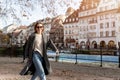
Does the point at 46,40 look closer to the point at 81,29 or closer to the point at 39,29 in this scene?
the point at 39,29

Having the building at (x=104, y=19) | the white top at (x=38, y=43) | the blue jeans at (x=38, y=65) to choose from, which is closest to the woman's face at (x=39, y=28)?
the white top at (x=38, y=43)

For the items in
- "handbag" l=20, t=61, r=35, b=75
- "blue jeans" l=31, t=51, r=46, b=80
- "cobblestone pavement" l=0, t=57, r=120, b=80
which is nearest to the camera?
"blue jeans" l=31, t=51, r=46, b=80

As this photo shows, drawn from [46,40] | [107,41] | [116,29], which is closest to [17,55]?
[116,29]

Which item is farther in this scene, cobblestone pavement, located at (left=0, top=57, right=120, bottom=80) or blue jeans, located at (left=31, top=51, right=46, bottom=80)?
A: cobblestone pavement, located at (left=0, top=57, right=120, bottom=80)

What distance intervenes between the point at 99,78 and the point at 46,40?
3.93 metres

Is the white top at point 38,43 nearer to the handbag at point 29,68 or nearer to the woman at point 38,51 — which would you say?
the woman at point 38,51

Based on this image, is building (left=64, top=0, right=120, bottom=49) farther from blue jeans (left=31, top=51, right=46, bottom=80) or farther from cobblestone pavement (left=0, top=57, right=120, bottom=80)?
blue jeans (left=31, top=51, right=46, bottom=80)

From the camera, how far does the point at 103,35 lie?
42875 mm

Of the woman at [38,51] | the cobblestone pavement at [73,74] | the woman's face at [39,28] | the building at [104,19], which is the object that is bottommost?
the cobblestone pavement at [73,74]

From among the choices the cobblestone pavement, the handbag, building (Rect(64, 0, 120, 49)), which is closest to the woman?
the handbag

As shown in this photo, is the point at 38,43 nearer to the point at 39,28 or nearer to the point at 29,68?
the point at 39,28

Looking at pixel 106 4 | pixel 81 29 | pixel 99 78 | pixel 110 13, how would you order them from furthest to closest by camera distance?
1. pixel 81 29
2. pixel 110 13
3. pixel 106 4
4. pixel 99 78

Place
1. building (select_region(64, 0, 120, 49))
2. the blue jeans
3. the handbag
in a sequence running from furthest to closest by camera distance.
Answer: building (select_region(64, 0, 120, 49)) → the handbag → the blue jeans

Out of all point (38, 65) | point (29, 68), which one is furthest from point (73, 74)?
point (38, 65)
